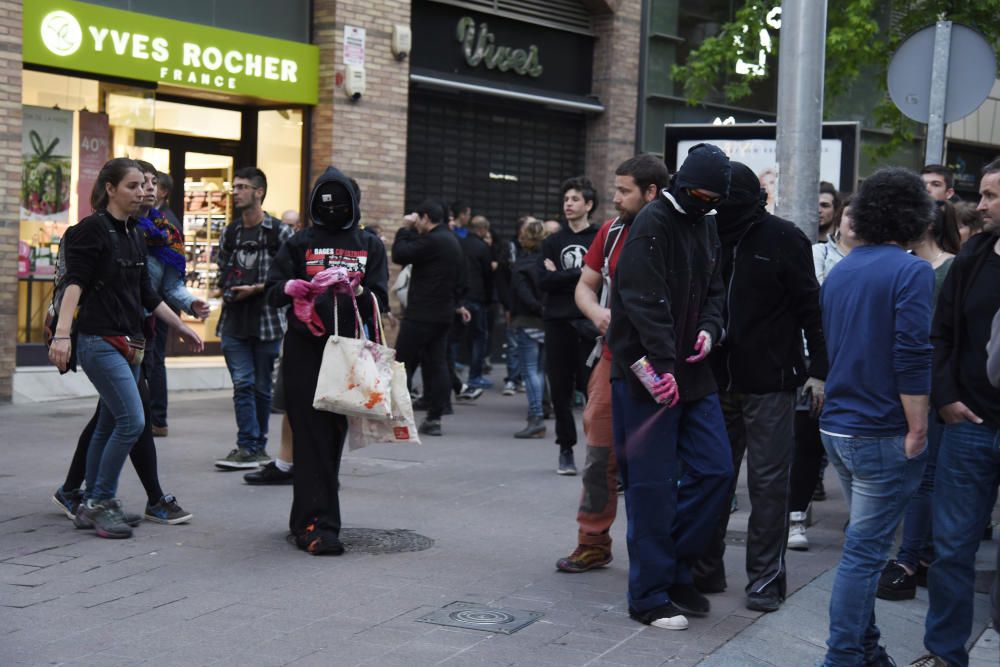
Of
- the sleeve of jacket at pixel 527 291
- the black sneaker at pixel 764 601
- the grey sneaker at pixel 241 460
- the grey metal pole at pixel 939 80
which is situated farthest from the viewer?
the sleeve of jacket at pixel 527 291

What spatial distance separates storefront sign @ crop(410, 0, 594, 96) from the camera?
16.9m

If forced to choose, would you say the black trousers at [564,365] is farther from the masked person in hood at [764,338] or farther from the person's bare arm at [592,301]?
the masked person in hood at [764,338]

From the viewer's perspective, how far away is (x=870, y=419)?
486cm

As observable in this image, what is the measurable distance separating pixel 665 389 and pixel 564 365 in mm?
4021

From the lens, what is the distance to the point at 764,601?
19.2 ft

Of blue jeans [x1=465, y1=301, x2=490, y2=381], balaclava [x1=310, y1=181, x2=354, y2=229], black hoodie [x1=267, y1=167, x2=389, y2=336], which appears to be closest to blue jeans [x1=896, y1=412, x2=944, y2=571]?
black hoodie [x1=267, y1=167, x2=389, y2=336]

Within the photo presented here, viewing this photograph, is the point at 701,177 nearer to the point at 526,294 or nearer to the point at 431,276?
the point at 431,276

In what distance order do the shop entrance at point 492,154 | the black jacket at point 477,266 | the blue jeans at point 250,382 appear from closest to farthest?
the blue jeans at point 250,382 < the black jacket at point 477,266 < the shop entrance at point 492,154

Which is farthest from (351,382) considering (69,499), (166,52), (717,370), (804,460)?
(166,52)

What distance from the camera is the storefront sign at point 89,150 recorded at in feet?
43.1

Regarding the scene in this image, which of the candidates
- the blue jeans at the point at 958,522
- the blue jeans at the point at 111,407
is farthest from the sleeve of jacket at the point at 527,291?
the blue jeans at the point at 958,522

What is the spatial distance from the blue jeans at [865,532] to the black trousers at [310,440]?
275 centimetres

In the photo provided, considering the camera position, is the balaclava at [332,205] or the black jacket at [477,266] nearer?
the balaclava at [332,205]

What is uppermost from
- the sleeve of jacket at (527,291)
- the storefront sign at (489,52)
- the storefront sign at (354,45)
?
the storefront sign at (489,52)
